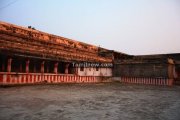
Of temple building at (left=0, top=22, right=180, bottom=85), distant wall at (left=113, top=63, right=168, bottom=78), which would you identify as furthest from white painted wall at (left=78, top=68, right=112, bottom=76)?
distant wall at (left=113, top=63, right=168, bottom=78)

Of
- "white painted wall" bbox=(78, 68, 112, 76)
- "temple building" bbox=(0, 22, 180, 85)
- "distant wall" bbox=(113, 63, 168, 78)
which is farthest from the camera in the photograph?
"distant wall" bbox=(113, 63, 168, 78)

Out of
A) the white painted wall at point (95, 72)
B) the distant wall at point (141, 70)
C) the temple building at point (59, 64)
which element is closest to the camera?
the temple building at point (59, 64)

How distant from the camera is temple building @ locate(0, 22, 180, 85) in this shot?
1412cm

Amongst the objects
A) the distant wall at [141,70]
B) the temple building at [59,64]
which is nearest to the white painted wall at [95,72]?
the temple building at [59,64]

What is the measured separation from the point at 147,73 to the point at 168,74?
7.78 feet

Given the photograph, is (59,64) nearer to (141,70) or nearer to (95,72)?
(95,72)

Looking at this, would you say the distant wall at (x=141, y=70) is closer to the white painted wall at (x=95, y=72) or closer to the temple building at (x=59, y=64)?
the temple building at (x=59, y=64)

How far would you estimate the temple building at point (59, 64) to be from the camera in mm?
14117

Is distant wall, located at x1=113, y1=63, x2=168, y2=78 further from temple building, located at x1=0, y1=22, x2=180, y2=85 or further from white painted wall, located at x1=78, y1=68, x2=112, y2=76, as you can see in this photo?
white painted wall, located at x1=78, y1=68, x2=112, y2=76

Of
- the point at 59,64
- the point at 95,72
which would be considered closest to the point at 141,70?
the point at 95,72

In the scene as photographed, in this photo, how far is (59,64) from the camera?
19141 mm

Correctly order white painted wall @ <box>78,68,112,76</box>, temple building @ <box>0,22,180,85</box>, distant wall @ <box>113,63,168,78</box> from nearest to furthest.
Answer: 1. temple building @ <box>0,22,180,85</box>
2. white painted wall @ <box>78,68,112,76</box>
3. distant wall @ <box>113,63,168,78</box>

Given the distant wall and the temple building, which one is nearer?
the temple building

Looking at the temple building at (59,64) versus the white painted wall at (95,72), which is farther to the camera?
the white painted wall at (95,72)
